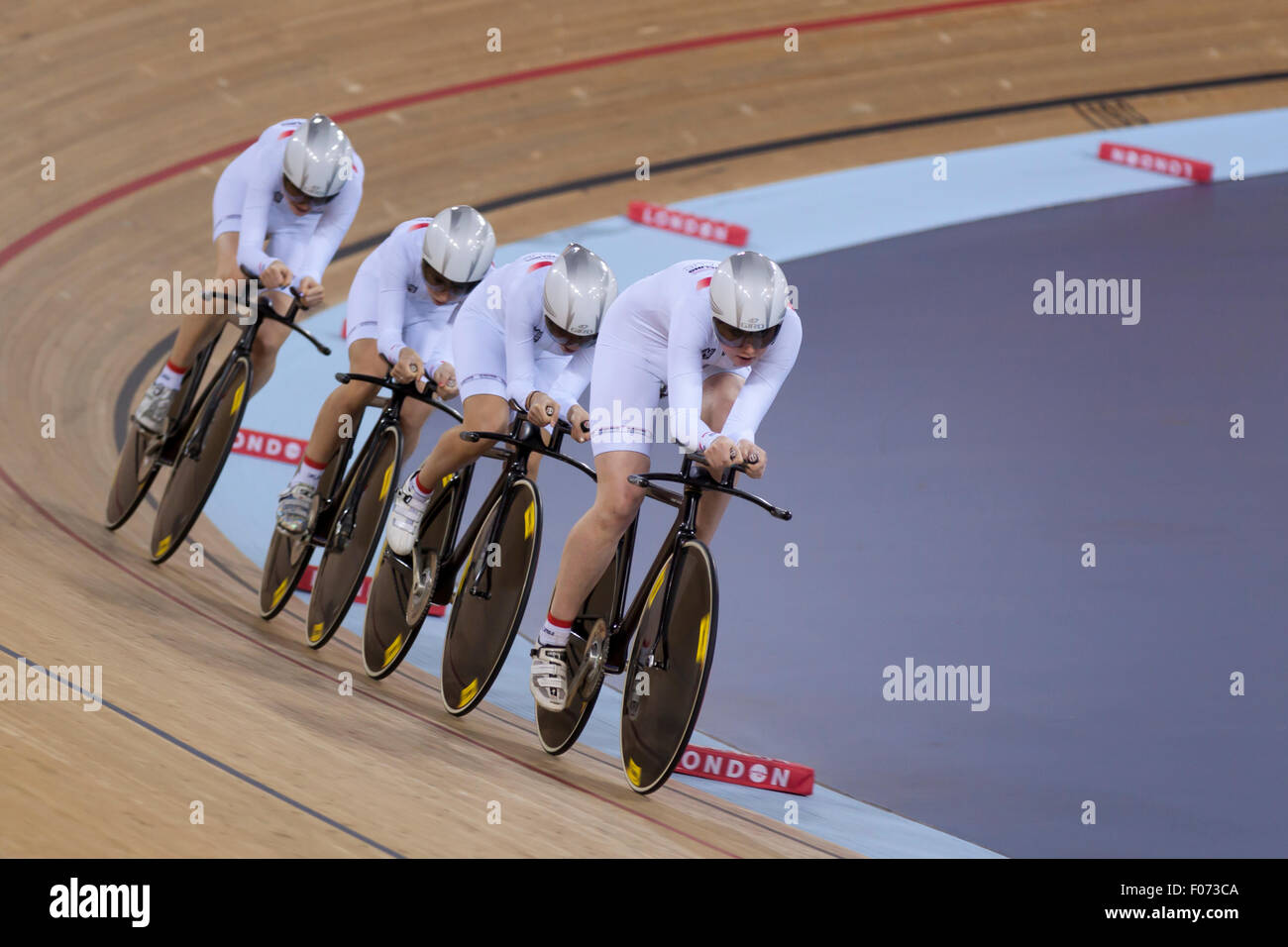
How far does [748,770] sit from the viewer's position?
12.5 feet

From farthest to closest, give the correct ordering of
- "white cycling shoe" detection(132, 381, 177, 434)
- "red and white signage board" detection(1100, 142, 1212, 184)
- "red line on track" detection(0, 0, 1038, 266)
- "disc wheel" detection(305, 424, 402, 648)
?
"red and white signage board" detection(1100, 142, 1212, 184), "red line on track" detection(0, 0, 1038, 266), "white cycling shoe" detection(132, 381, 177, 434), "disc wheel" detection(305, 424, 402, 648)

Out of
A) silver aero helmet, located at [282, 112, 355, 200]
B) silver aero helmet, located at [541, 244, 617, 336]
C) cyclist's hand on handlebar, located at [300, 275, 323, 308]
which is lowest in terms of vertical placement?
silver aero helmet, located at [541, 244, 617, 336]

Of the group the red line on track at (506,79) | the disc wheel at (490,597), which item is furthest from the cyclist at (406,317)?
the red line on track at (506,79)

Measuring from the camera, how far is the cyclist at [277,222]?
4246mm

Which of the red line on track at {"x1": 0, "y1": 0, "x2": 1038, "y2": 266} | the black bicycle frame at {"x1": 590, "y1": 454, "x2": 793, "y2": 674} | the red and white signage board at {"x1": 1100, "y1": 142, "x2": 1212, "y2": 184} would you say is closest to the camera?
the black bicycle frame at {"x1": 590, "y1": 454, "x2": 793, "y2": 674}

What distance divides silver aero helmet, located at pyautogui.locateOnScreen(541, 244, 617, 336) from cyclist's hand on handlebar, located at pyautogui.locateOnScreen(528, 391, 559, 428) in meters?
0.18

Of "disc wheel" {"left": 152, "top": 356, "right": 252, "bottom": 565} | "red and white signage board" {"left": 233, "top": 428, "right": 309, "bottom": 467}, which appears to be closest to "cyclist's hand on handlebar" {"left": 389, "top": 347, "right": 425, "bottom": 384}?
"disc wheel" {"left": 152, "top": 356, "right": 252, "bottom": 565}

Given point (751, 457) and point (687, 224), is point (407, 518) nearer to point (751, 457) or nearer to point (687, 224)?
point (751, 457)

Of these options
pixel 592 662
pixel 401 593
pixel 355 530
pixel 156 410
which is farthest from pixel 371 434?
pixel 592 662

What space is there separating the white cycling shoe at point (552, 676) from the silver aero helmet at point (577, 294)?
0.73m

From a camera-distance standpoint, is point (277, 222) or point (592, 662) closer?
point (592, 662)

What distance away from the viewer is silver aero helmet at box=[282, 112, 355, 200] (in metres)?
4.21

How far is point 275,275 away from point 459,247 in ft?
2.44

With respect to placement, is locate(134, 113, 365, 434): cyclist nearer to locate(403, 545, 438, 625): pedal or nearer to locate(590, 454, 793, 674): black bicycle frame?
locate(403, 545, 438, 625): pedal
